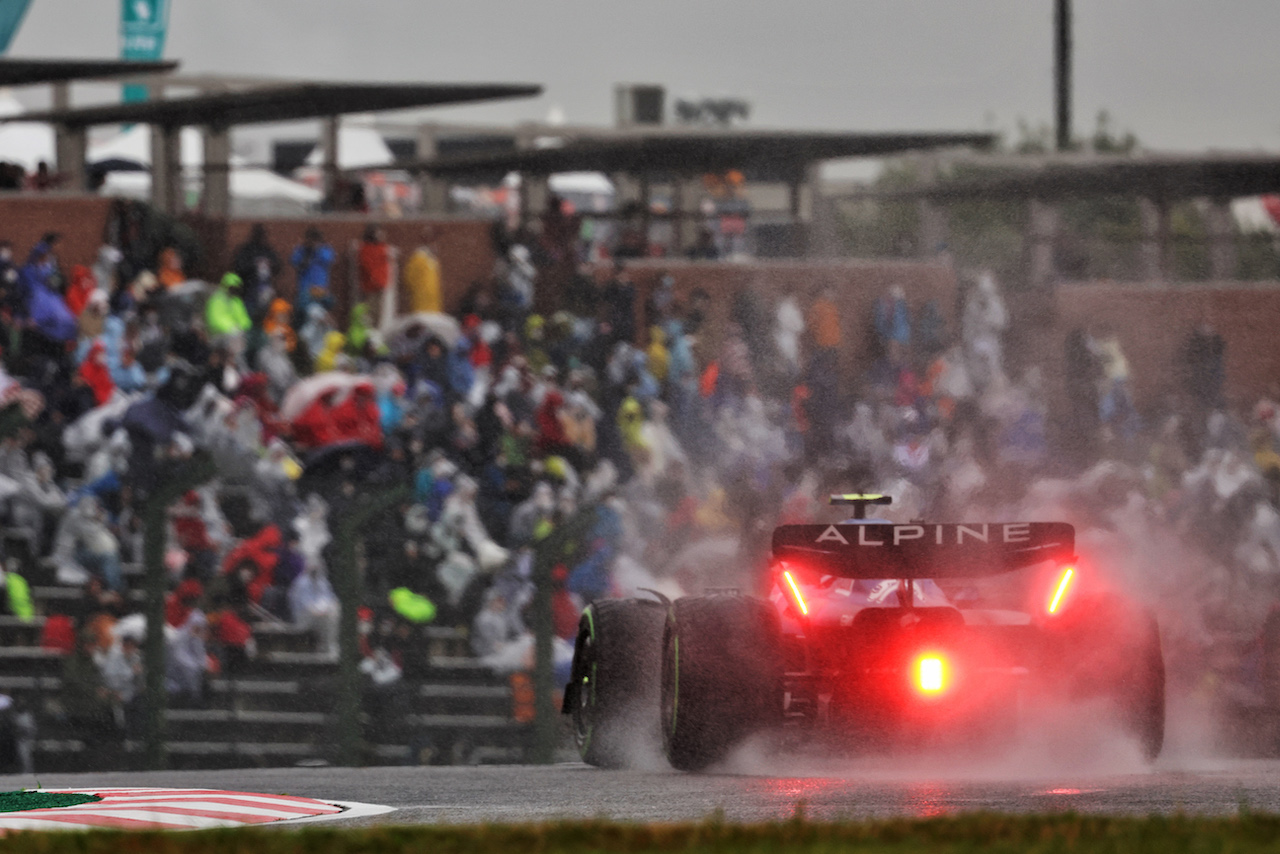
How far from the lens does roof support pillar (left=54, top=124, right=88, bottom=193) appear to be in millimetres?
23062

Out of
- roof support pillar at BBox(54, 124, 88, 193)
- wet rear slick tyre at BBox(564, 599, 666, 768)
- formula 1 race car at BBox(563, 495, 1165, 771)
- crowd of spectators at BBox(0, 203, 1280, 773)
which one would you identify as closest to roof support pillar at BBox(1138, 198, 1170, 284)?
crowd of spectators at BBox(0, 203, 1280, 773)

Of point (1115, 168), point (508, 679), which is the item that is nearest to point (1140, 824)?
point (508, 679)

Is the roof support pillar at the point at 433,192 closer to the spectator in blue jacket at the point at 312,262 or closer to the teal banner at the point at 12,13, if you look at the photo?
the spectator in blue jacket at the point at 312,262

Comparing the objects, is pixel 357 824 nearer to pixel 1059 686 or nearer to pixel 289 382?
pixel 1059 686

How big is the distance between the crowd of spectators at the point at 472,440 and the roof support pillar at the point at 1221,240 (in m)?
2.48

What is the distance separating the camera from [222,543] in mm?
14711

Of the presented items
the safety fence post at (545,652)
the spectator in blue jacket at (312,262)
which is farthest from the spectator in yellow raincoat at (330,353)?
the safety fence post at (545,652)

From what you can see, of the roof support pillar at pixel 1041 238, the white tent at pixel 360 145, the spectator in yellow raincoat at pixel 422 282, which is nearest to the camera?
the spectator in yellow raincoat at pixel 422 282

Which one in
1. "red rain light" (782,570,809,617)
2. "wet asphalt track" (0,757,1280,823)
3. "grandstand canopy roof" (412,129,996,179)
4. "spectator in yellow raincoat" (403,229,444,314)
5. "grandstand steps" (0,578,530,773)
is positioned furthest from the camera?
"grandstand canopy roof" (412,129,996,179)

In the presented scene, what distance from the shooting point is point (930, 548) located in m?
9.55

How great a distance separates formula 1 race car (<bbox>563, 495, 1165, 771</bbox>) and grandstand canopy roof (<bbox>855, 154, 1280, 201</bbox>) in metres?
16.0

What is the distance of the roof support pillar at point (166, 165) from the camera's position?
23172 millimetres

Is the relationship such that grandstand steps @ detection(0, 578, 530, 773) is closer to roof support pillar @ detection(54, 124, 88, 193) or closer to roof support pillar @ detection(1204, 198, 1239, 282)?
roof support pillar @ detection(54, 124, 88, 193)

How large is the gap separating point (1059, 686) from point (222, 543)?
6.98m
